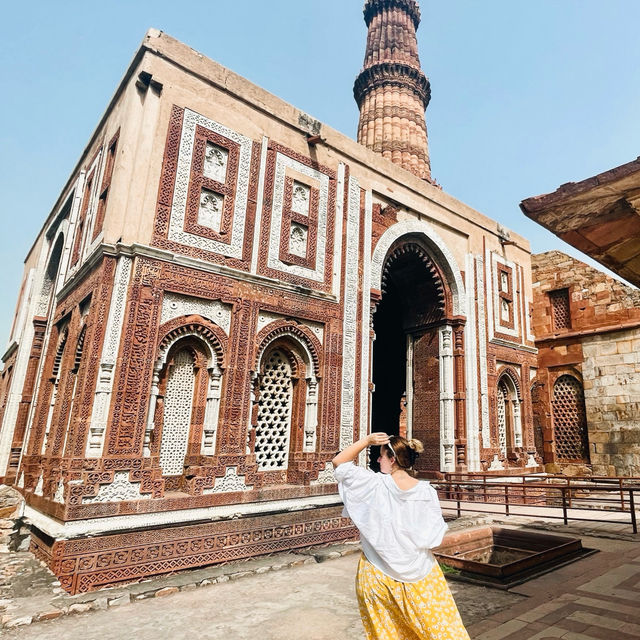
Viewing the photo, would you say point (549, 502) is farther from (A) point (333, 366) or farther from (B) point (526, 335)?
(A) point (333, 366)

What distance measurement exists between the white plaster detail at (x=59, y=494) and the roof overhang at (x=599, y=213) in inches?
212

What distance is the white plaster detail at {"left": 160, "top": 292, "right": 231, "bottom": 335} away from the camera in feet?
20.1

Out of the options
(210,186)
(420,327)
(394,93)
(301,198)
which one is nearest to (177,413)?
(210,186)

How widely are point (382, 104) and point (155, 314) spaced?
15512 mm

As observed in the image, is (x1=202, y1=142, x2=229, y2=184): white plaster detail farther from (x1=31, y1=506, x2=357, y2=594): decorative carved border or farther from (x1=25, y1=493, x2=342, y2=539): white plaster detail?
(x1=31, y1=506, x2=357, y2=594): decorative carved border

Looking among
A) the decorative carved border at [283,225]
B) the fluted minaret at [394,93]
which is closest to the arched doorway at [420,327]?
the decorative carved border at [283,225]

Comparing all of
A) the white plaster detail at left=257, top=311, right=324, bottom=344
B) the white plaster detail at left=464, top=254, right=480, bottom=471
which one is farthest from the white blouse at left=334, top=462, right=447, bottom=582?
the white plaster detail at left=464, top=254, right=480, bottom=471

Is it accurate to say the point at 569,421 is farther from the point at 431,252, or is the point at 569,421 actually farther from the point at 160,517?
the point at 160,517

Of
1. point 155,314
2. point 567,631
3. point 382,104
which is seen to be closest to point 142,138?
point 155,314

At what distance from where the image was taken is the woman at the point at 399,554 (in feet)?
6.54

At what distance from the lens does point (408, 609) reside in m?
1.99

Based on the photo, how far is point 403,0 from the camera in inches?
825

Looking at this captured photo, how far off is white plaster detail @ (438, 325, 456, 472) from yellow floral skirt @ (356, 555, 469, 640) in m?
8.56

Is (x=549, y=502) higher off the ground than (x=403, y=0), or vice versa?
(x=403, y=0)
